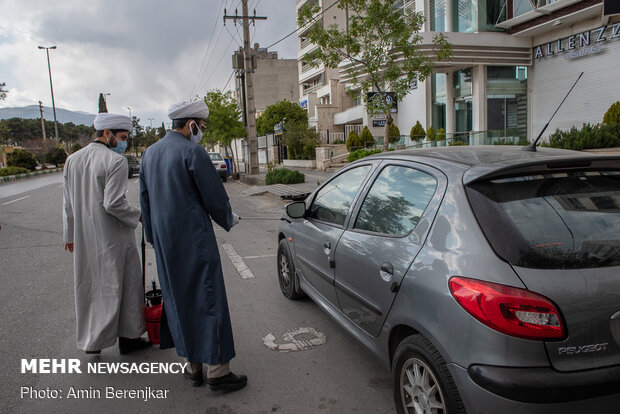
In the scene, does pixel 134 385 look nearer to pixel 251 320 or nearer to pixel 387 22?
pixel 251 320

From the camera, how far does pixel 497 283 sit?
194 centimetres

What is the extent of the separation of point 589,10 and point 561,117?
4717 mm

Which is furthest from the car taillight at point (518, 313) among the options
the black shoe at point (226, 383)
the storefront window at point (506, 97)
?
the storefront window at point (506, 97)

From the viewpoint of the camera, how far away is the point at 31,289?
5.74 m

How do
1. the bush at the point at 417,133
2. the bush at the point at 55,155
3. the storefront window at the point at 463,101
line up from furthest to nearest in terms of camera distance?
1. the bush at the point at 55,155
2. the bush at the point at 417,133
3. the storefront window at the point at 463,101

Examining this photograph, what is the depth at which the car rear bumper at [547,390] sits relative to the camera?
1.84m

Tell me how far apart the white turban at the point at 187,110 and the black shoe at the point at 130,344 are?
6.51 ft

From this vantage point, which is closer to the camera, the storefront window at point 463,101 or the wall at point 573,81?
the wall at point 573,81

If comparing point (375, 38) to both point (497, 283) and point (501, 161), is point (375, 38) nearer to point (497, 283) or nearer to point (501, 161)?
point (501, 161)

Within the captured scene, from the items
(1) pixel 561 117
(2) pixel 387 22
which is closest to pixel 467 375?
(2) pixel 387 22

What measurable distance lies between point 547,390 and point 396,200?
138cm

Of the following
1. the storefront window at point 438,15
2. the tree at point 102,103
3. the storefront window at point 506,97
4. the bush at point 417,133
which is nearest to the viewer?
the storefront window at point 506,97

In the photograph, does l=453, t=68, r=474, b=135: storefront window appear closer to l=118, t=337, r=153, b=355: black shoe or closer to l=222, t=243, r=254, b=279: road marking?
l=222, t=243, r=254, b=279: road marking

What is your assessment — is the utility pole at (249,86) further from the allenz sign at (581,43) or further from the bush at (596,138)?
the bush at (596,138)
